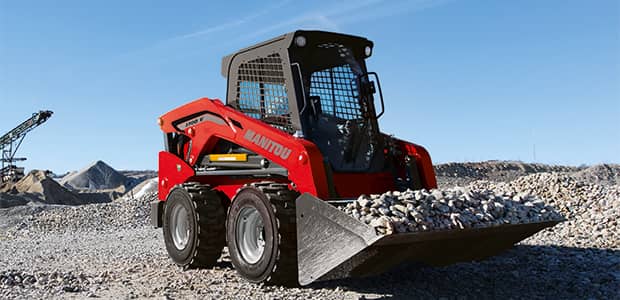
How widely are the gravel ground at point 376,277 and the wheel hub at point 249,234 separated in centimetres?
32

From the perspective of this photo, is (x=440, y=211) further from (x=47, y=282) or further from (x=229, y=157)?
(x=47, y=282)

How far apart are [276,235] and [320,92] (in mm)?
1894

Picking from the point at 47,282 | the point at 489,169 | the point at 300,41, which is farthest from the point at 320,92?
the point at 489,169

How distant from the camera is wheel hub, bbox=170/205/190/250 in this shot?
24.8ft

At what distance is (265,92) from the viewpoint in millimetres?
6980

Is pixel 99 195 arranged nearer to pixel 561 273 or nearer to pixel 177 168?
pixel 177 168

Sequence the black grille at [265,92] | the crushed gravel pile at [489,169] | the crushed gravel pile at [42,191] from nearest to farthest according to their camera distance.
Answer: the black grille at [265,92], the crushed gravel pile at [42,191], the crushed gravel pile at [489,169]

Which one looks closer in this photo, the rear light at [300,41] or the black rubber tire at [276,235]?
the black rubber tire at [276,235]

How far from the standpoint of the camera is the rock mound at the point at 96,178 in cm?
4791

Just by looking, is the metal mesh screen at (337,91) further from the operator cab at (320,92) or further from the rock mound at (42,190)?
the rock mound at (42,190)

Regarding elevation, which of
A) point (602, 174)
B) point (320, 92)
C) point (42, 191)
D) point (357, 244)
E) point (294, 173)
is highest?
point (320, 92)

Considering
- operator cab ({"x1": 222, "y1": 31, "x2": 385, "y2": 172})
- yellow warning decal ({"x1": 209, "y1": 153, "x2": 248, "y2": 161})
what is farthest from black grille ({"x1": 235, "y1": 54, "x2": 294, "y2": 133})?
yellow warning decal ({"x1": 209, "y1": 153, "x2": 248, "y2": 161})

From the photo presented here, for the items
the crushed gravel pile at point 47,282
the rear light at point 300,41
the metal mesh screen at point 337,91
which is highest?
the rear light at point 300,41

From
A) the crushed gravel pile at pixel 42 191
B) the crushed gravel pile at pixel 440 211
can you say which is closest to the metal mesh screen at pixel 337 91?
the crushed gravel pile at pixel 440 211
